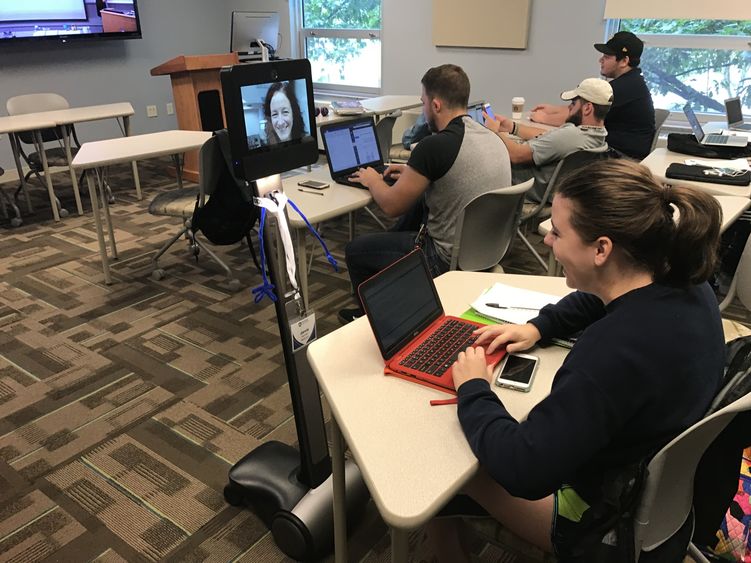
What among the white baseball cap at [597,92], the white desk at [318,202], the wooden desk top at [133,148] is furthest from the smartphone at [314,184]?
the white baseball cap at [597,92]

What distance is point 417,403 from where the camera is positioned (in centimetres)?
116

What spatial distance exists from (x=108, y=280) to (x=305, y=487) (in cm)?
228

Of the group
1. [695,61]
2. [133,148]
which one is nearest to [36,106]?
[133,148]

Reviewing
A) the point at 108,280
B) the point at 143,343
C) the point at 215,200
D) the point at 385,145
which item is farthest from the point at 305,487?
the point at 385,145

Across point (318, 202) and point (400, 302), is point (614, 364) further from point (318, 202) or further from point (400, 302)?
point (318, 202)

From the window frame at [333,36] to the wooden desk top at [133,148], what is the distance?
8.57 feet

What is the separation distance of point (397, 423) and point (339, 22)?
6.07m

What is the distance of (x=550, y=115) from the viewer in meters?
4.32

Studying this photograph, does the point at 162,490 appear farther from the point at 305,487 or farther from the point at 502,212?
the point at 502,212

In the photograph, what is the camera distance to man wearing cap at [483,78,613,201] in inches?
123

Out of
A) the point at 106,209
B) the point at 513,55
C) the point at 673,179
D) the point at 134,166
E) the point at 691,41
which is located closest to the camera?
the point at 673,179

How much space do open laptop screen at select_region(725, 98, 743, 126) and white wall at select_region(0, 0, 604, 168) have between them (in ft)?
3.69

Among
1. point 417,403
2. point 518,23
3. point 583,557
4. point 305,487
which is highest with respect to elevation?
point 518,23

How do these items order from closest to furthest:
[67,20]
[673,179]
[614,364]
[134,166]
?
[614,364], [673,179], [134,166], [67,20]
